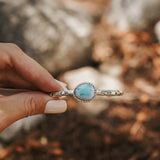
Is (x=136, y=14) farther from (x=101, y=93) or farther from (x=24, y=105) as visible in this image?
(x=24, y=105)

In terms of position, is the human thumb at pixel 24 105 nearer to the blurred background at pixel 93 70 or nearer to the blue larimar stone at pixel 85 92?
the blue larimar stone at pixel 85 92

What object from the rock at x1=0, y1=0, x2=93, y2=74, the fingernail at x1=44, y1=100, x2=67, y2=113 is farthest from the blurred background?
the fingernail at x1=44, y1=100, x2=67, y2=113

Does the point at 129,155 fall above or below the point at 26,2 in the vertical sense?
below

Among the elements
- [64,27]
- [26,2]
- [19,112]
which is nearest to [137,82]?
[64,27]

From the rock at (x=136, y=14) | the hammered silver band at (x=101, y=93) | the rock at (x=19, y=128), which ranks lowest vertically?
the hammered silver band at (x=101, y=93)

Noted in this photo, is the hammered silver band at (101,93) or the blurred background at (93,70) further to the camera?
the blurred background at (93,70)

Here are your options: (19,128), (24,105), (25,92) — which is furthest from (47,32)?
(24,105)

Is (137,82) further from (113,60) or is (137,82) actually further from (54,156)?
(54,156)

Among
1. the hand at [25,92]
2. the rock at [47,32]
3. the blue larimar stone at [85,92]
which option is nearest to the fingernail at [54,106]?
the hand at [25,92]

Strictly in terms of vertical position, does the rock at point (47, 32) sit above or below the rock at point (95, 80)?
above
